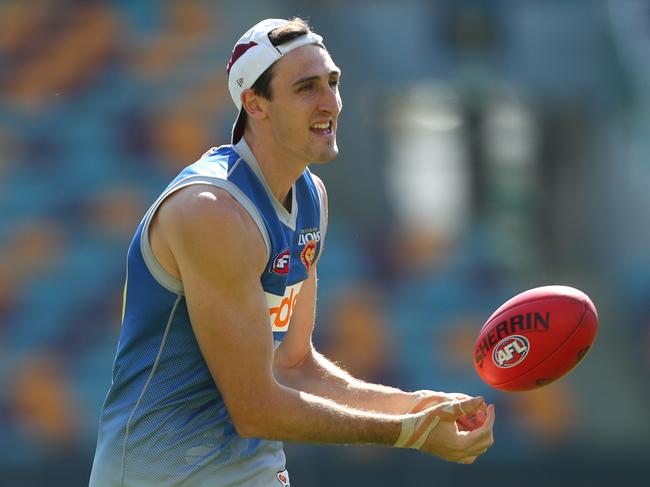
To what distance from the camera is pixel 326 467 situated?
369 inches

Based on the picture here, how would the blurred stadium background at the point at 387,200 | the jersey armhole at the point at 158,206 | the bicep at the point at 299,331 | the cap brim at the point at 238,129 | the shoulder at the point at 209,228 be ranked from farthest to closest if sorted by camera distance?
1. the blurred stadium background at the point at 387,200
2. the bicep at the point at 299,331
3. the cap brim at the point at 238,129
4. the jersey armhole at the point at 158,206
5. the shoulder at the point at 209,228

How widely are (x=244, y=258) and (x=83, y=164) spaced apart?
699 cm

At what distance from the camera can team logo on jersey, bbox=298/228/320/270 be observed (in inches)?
166

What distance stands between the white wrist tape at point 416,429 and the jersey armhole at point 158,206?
2.30 ft

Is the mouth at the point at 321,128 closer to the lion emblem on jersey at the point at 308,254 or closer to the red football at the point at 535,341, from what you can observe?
the lion emblem on jersey at the point at 308,254

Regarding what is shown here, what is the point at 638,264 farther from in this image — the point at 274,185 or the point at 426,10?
the point at 274,185

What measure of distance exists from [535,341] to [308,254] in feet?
2.85

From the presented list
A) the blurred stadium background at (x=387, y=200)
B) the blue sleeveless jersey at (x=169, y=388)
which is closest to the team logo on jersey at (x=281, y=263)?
the blue sleeveless jersey at (x=169, y=388)

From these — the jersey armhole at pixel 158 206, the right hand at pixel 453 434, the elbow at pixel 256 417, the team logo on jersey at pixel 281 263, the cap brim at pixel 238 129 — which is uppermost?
the cap brim at pixel 238 129

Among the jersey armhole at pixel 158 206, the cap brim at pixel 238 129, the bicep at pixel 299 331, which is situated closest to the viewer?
the jersey armhole at pixel 158 206

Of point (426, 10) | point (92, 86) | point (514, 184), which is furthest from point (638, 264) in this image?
point (92, 86)

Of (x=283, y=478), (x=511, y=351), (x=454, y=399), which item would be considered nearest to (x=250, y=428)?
(x=283, y=478)

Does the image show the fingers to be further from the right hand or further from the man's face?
the man's face

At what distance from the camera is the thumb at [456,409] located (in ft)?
12.8
